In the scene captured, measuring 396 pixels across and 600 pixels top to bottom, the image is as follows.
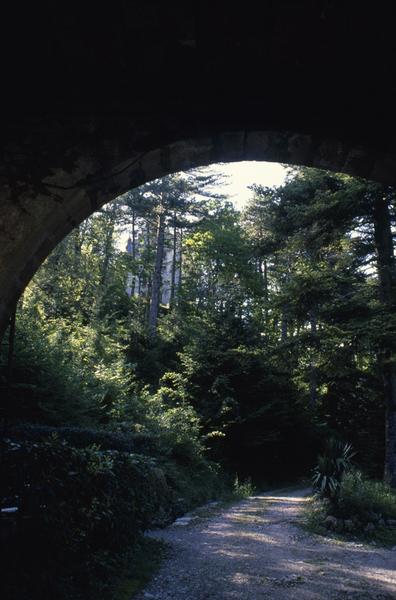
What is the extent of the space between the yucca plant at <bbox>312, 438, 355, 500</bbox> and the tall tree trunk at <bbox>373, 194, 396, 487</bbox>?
184 cm

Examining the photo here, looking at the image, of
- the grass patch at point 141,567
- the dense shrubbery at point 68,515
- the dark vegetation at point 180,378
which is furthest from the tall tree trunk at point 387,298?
the dense shrubbery at point 68,515

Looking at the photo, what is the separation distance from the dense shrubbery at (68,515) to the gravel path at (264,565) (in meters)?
0.61

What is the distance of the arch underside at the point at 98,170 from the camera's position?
2.18 meters

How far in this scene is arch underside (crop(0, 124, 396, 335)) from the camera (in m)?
2.18

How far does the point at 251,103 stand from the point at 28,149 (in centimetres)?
117

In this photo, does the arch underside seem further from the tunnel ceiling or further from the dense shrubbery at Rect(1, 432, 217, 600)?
the dense shrubbery at Rect(1, 432, 217, 600)

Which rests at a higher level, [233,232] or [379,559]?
[233,232]

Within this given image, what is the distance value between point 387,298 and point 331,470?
15.9 ft

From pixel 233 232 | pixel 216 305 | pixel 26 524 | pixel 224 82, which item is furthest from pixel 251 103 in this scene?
pixel 233 232

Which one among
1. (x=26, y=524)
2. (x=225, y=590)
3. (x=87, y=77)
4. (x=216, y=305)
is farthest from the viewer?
(x=216, y=305)

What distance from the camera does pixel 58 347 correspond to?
10008 mm

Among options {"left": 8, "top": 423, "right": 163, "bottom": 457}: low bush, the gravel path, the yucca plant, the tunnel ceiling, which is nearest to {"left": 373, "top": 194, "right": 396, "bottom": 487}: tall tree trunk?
the yucca plant

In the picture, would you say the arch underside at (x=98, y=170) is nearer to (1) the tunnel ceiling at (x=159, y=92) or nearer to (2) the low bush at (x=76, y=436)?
(1) the tunnel ceiling at (x=159, y=92)

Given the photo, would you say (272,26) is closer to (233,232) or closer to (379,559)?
(379,559)
